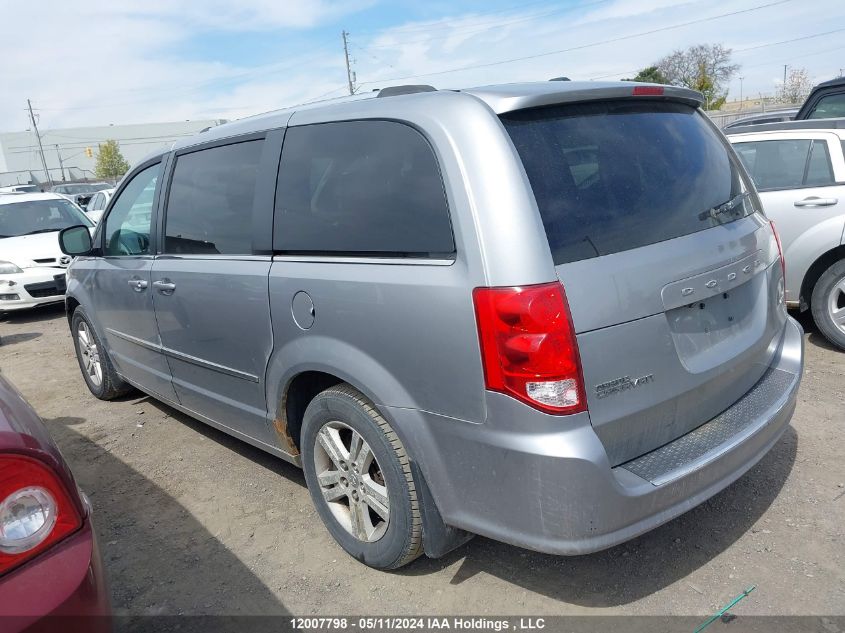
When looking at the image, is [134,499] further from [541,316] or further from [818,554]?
[818,554]

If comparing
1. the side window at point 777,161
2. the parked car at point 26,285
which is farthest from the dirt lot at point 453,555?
the parked car at point 26,285

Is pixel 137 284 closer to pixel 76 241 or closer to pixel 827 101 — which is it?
pixel 76 241

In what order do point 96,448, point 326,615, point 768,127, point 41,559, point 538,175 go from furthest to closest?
point 768,127
point 96,448
point 326,615
point 538,175
point 41,559

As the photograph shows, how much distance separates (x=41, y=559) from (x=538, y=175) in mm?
1817

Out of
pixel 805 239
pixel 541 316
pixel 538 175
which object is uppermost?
pixel 538 175

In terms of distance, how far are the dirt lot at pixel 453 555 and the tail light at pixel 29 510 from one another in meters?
1.19

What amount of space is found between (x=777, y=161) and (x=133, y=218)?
5085 millimetres

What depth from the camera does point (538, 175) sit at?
7.27ft

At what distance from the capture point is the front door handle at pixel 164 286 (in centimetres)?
363

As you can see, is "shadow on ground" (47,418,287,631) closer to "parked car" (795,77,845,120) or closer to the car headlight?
the car headlight

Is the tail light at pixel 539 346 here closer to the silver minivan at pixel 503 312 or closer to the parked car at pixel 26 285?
the silver minivan at pixel 503 312

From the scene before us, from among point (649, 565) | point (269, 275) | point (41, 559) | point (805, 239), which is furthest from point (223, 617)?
point (805, 239)

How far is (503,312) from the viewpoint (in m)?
2.09

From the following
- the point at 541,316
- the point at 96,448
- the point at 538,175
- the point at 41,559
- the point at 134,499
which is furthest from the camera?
the point at 96,448
